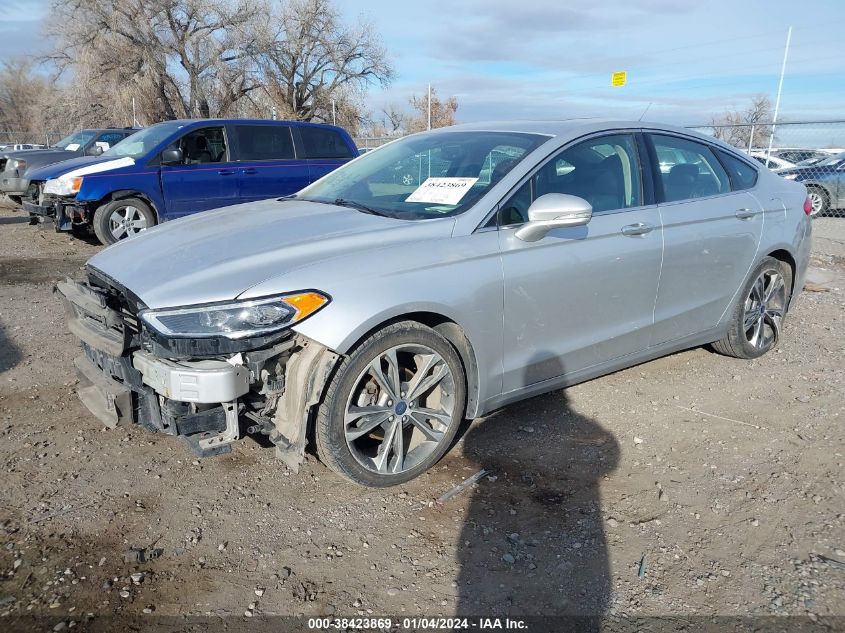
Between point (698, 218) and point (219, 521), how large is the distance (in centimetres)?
343

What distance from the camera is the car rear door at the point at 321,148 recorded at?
998 centimetres

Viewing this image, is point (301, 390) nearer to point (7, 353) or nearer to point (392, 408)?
point (392, 408)

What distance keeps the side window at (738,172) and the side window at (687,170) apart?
0.07 meters

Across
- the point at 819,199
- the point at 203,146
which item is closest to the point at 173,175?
the point at 203,146

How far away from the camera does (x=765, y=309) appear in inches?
198

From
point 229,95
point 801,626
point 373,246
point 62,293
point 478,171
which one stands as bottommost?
point 801,626

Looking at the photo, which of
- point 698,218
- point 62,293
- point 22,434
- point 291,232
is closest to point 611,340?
point 698,218

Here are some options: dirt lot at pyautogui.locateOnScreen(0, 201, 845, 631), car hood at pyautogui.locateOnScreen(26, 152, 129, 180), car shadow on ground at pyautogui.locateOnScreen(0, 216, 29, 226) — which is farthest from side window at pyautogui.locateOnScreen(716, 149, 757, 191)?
car shadow on ground at pyautogui.locateOnScreen(0, 216, 29, 226)

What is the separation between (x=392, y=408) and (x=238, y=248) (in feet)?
3.47

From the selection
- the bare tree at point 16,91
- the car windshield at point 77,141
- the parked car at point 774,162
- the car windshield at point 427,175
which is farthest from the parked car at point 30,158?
the bare tree at point 16,91

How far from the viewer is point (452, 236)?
321cm

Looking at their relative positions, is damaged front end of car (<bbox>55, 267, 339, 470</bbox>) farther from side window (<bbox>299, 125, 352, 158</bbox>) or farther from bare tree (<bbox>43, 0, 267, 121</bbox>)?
bare tree (<bbox>43, 0, 267, 121</bbox>)

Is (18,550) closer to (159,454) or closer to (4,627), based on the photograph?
(4,627)

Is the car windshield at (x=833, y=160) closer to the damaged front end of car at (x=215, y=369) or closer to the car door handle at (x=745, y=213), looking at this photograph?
the car door handle at (x=745, y=213)
